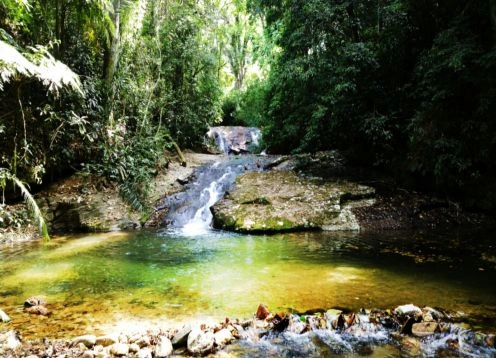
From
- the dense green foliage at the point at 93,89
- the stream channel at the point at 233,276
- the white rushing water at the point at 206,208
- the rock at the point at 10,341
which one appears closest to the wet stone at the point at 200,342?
the stream channel at the point at 233,276

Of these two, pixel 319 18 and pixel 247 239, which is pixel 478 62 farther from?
pixel 247 239

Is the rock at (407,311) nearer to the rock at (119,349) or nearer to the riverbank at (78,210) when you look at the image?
the rock at (119,349)

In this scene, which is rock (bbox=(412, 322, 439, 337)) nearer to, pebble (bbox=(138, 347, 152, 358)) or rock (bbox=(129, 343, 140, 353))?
pebble (bbox=(138, 347, 152, 358))

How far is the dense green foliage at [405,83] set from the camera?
8609mm

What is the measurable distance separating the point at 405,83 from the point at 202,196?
23.6 feet

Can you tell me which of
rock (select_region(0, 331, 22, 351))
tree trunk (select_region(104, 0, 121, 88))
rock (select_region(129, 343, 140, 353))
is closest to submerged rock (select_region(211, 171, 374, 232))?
tree trunk (select_region(104, 0, 121, 88))

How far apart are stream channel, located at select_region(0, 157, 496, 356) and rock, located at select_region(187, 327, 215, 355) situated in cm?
36

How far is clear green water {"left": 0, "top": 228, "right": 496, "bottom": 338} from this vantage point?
4.63 m

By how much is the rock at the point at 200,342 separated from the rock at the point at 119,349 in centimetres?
60

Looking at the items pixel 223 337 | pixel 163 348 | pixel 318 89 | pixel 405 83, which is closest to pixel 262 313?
pixel 223 337

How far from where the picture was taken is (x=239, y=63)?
116ft

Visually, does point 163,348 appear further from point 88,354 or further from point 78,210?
point 78,210

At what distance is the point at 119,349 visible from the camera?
3623 mm

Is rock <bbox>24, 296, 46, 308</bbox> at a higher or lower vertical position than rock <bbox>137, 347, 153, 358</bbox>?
higher
